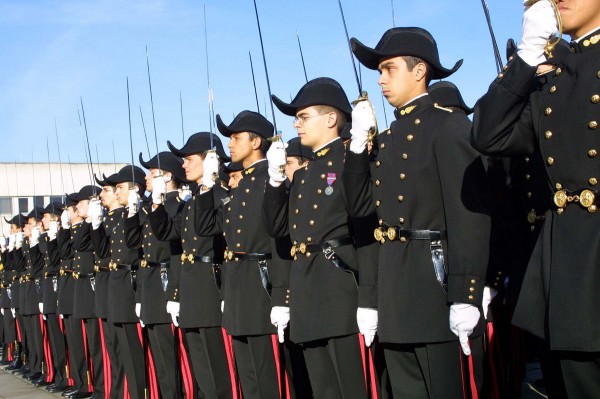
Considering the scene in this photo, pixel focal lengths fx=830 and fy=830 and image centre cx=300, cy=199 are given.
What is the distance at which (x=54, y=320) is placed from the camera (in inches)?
430

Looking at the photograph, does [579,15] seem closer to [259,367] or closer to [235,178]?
[259,367]

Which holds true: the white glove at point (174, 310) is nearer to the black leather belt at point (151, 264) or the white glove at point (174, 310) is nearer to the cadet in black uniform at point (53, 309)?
the black leather belt at point (151, 264)

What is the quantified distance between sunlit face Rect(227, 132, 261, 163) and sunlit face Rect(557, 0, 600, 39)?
3.68 metres

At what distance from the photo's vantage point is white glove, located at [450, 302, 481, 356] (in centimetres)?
367

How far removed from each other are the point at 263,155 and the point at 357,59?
2.15 m

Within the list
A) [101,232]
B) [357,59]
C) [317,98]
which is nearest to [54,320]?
[101,232]

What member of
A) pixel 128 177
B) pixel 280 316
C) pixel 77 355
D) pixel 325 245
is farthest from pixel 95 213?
pixel 325 245

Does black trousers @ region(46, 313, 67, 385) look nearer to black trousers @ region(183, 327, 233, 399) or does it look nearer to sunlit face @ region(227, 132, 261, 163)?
black trousers @ region(183, 327, 233, 399)

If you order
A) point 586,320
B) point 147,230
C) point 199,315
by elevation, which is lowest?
point 586,320

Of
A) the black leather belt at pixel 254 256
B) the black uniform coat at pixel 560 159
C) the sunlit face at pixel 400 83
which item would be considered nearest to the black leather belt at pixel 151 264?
the black leather belt at pixel 254 256

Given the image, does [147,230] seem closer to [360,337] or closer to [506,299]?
Result: [360,337]

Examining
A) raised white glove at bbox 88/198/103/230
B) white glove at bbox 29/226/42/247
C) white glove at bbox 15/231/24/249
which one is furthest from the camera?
white glove at bbox 15/231/24/249

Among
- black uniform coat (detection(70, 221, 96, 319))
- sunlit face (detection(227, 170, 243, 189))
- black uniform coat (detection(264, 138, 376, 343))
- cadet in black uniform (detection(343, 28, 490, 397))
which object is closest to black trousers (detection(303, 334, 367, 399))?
black uniform coat (detection(264, 138, 376, 343))

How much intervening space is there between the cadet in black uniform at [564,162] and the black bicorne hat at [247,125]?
3.43m
